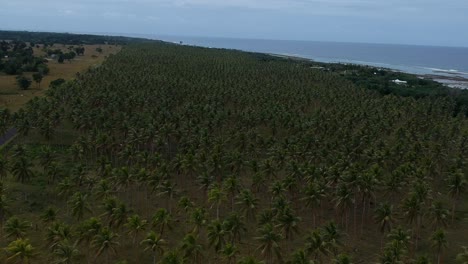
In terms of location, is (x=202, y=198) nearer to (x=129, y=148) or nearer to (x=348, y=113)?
(x=129, y=148)

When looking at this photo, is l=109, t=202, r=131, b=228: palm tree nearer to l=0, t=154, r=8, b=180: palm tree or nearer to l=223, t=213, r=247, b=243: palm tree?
l=223, t=213, r=247, b=243: palm tree

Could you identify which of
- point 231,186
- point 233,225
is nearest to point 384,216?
point 233,225

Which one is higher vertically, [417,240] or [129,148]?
[129,148]

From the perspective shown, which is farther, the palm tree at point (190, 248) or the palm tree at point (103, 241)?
the palm tree at point (103, 241)

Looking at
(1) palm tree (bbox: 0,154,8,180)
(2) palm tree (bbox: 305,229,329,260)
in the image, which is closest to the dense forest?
(2) palm tree (bbox: 305,229,329,260)

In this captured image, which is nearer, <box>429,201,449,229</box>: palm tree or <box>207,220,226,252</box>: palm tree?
<box>207,220,226,252</box>: palm tree

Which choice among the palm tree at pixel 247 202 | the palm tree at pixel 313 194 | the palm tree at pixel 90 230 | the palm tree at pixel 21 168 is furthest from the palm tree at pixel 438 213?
the palm tree at pixel 21 168

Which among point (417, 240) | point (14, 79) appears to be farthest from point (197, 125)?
point (14, 79)

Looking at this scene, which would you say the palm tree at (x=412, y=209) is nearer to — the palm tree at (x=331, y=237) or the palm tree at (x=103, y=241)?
the palm tree at (x=331, y=237)
